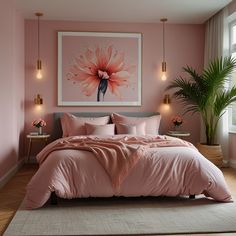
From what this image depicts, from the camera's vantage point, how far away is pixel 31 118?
19.9 feet

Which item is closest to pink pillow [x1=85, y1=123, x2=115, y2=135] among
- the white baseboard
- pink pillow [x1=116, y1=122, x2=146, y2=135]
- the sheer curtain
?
pink pillow [x1=116, y1=122, x2=146, y2=135]

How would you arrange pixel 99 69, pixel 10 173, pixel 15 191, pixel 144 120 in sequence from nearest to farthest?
pixel 15 191
pixel 10 173
pixel 144 120
pixel 99 69

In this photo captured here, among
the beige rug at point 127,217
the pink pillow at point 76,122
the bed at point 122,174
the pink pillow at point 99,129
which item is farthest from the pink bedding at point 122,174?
the pink pillow at point 76,122

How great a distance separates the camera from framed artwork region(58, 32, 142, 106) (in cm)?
610

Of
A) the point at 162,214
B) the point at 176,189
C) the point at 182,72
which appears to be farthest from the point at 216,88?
the point at 162,214

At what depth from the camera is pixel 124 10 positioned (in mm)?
5543

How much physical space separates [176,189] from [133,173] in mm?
533

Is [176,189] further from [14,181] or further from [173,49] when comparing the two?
[173,49]

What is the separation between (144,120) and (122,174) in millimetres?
2463

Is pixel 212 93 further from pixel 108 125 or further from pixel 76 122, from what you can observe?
pixel 76 122

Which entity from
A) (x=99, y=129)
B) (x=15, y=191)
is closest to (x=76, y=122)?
(x=99, y=129)

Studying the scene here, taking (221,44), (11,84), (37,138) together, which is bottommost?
(37,138)

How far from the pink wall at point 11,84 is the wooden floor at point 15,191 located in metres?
0.22

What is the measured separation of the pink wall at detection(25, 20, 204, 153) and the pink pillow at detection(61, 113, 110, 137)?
41 cm
